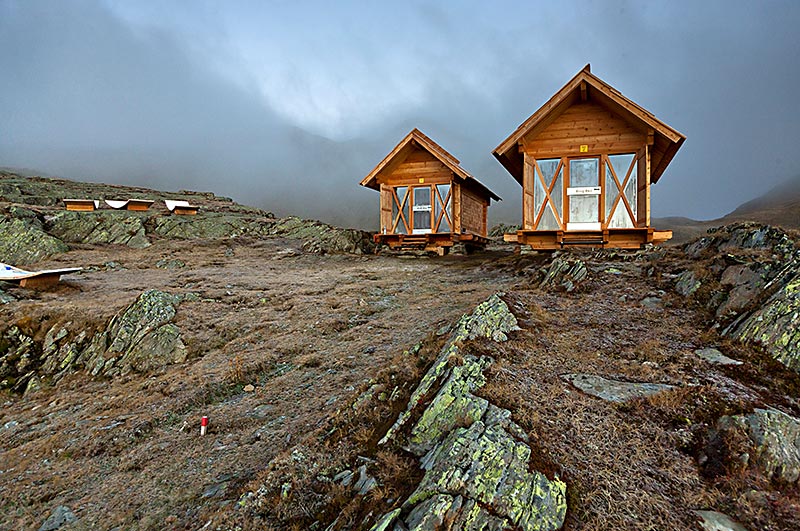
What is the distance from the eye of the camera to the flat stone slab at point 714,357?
527 centimetres

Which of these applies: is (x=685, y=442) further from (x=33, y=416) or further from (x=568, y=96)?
(x=568, y=96)

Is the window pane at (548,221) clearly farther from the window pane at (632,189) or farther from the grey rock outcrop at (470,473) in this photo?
the grey rock outcrop at (470,473)

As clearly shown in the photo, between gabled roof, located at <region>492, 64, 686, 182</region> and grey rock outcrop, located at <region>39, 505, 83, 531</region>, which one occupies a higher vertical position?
gabled roof, located at <region>492, 64, 686, 182</region>

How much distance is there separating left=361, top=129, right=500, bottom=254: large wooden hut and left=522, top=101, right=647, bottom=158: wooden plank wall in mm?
6054

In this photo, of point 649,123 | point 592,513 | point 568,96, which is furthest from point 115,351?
point 649,123

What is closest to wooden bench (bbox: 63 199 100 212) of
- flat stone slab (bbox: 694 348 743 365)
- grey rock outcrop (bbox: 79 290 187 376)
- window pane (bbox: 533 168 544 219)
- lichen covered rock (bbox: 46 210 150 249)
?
A: lichen covered rock (bbox: 46 210 150 249)

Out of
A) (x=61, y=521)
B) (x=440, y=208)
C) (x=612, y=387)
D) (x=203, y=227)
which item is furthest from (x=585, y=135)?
(x=203, y=227)

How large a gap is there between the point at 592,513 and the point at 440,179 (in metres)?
19.7

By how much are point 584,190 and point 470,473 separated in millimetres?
14219

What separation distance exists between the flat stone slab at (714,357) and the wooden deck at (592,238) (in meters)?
9.82

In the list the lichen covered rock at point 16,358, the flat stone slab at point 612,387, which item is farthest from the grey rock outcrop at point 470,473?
the lichen covered rock at point 16,358

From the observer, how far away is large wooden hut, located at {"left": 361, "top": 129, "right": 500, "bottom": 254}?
70.1ft

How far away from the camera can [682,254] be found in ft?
33.8

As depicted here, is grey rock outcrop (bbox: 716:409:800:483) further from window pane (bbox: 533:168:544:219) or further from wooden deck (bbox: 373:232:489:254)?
wooden deck (bbox: 373:232:489:254)
